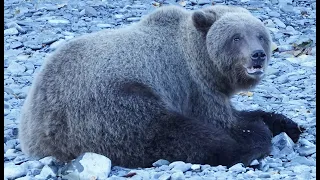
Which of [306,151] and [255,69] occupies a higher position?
[255,69]

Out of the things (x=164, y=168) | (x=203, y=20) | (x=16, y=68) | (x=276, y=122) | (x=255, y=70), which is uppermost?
(x=203, y=20)

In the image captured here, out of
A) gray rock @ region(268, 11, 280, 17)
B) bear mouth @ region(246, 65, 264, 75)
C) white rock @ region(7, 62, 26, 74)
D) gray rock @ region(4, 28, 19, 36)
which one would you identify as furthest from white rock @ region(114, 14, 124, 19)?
bear mouth @ region(246, 65, 264, 75)

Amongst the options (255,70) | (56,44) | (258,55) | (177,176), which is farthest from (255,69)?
(56,44)

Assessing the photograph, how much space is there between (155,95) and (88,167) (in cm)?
101

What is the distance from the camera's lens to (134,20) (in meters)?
14.0

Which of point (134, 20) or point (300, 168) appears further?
point (134, 20)

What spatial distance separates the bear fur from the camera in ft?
24.1

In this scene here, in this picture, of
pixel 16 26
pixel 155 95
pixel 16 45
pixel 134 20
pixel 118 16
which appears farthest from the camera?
pixel 118 16

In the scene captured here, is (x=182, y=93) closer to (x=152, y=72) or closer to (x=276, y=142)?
(x=152, y=72)

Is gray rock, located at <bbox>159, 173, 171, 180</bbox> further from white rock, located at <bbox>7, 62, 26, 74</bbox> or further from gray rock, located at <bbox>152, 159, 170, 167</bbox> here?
white rock, located at <bbox>7, 62, 26, 74</bbox>

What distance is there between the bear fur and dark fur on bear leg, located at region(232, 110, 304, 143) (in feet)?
0.06

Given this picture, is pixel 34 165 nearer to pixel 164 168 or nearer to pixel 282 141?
pixel 164 168

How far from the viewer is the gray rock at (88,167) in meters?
6.98
